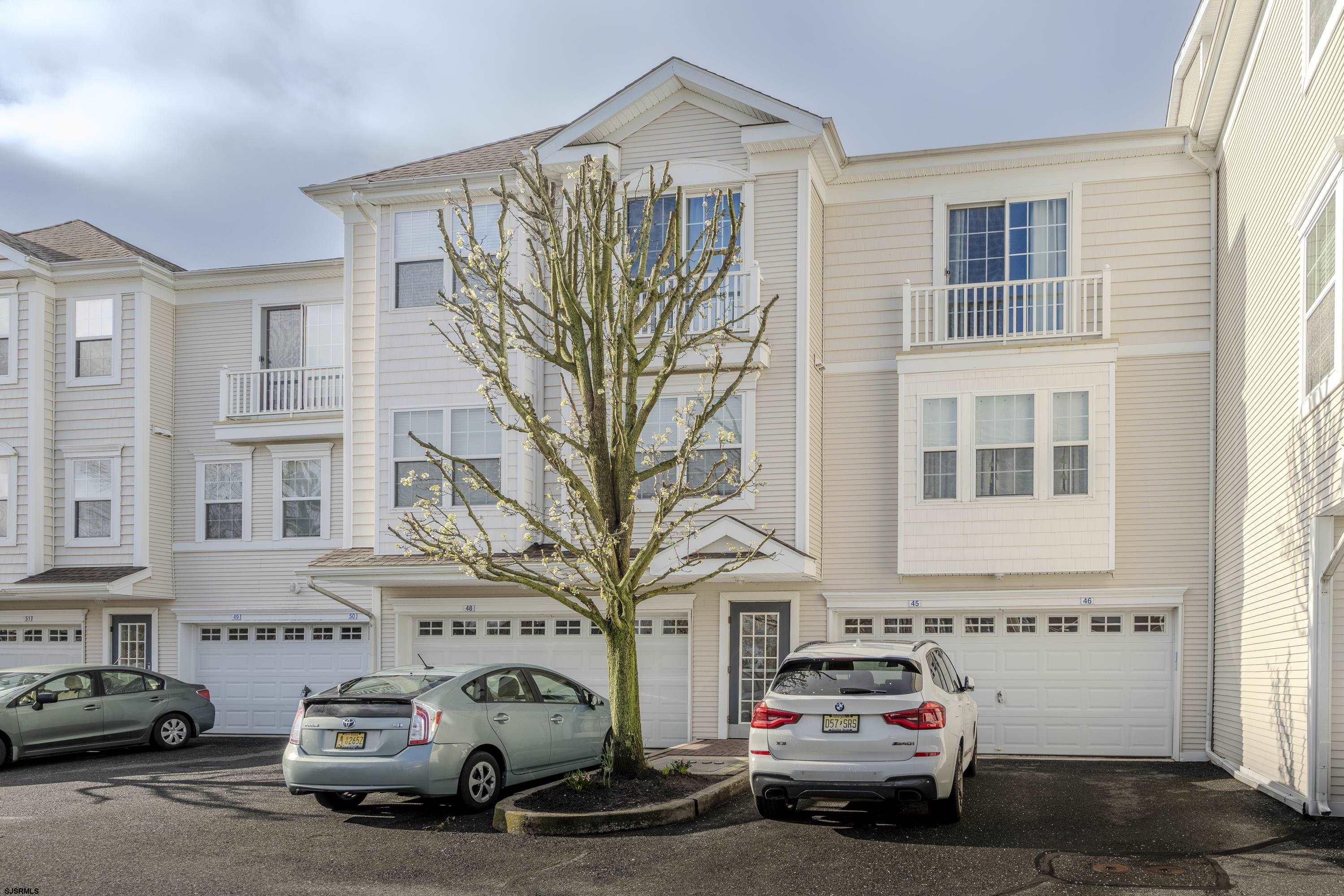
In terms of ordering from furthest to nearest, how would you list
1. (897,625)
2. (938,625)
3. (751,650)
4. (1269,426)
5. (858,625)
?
(751,650)
(858,625)
(897,625)
(938,625)
(1269,426)

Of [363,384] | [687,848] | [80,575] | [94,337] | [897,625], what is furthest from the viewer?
[94,337]

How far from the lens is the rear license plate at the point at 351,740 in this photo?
10.4 m

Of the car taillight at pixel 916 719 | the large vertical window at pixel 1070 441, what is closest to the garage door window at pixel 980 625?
the large vertical window at pixel 1070 441

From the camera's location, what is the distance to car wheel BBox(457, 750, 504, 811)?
10.6 meters

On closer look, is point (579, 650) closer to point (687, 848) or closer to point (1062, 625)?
point (1062, 625)

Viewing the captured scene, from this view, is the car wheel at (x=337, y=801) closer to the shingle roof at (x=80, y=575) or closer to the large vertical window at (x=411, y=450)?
the large vertical window at (x=411, y=450)

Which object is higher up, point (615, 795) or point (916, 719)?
point (916, 719)

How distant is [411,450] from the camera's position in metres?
17.9

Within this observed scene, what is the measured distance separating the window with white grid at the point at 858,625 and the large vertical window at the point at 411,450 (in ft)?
20.5

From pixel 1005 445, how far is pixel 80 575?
1519 cm

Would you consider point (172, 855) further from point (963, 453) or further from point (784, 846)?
point (963, 453)

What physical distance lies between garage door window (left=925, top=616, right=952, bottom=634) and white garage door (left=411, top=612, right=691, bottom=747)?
11.0 feet

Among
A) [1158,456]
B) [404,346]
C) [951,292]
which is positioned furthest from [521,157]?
[1158,456]

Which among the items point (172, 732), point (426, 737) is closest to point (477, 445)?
point (172, 732)
